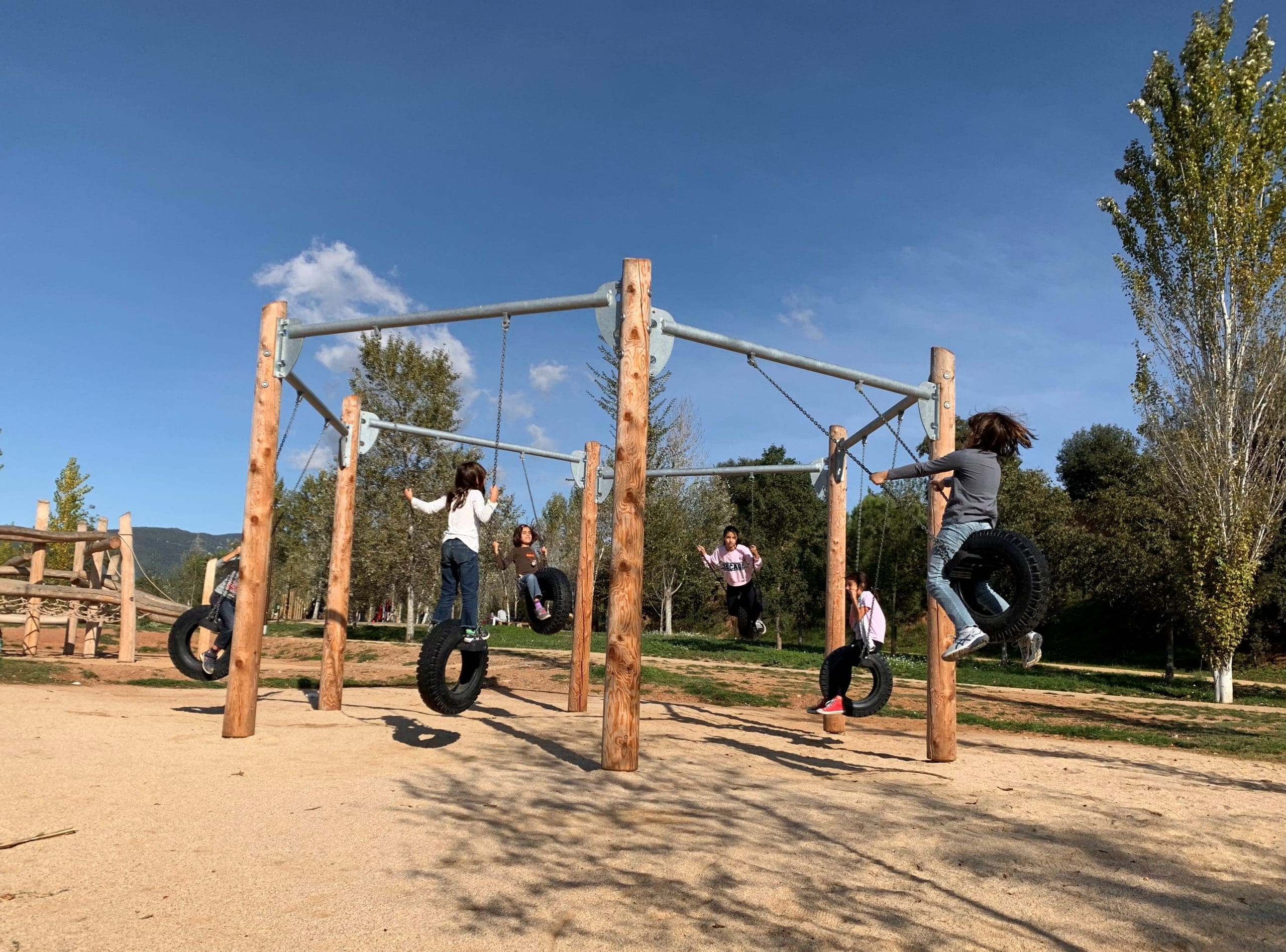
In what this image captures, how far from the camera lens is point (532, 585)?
9.54 m

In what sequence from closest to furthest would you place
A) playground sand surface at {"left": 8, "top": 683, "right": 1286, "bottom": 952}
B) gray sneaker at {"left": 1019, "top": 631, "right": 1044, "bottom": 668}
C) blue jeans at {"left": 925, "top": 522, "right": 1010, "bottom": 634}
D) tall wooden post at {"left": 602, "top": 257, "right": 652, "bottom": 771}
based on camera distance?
playground sand surface at {"left": 8, "top": 683, "right": 1286, "bottom": 952}
blue jeans at {"left": 925, "top": 522, "right": 1010, "bottom": 634}
gray sneaker at {"left": 1019, "top": 631, "right": 1044, "bottom": 668}
tall wooden post at {"left": 602, "top": 257, "right": 652, "bottom": 771}

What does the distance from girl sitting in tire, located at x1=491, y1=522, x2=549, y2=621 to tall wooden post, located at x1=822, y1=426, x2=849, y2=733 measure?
3291 mm

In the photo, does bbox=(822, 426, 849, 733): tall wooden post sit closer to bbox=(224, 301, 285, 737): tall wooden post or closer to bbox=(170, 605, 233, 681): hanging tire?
bbox=(224, 301, 285, 737): tall wooden post

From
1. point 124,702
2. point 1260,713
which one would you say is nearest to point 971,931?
point 124,702

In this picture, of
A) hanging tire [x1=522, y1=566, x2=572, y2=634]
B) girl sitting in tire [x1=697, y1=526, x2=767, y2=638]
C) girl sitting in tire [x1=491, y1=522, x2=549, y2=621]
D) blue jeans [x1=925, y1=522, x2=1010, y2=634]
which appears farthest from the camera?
girl sitting in tire [x1=697, y1=526, x2=767, y2=638]

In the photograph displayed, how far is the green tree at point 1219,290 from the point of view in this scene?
65.9 ft

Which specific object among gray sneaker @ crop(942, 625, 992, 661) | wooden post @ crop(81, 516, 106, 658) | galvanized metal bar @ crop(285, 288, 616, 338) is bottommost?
wooden post @ crop(81, 516, 106, 658)

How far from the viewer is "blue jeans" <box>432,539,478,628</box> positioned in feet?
24.8

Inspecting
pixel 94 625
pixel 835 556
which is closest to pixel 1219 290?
pixel 835 556

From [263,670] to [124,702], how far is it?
20.8 ft

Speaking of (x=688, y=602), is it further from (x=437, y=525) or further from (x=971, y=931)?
(x=971, y=931)

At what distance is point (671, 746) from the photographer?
803cm

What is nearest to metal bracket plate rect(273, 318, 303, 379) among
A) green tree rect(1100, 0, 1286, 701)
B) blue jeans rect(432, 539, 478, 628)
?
blue jeans rect(432, 539, 478, 628)

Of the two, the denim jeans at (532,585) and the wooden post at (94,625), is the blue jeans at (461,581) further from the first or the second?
the wooden post at (94,625)
